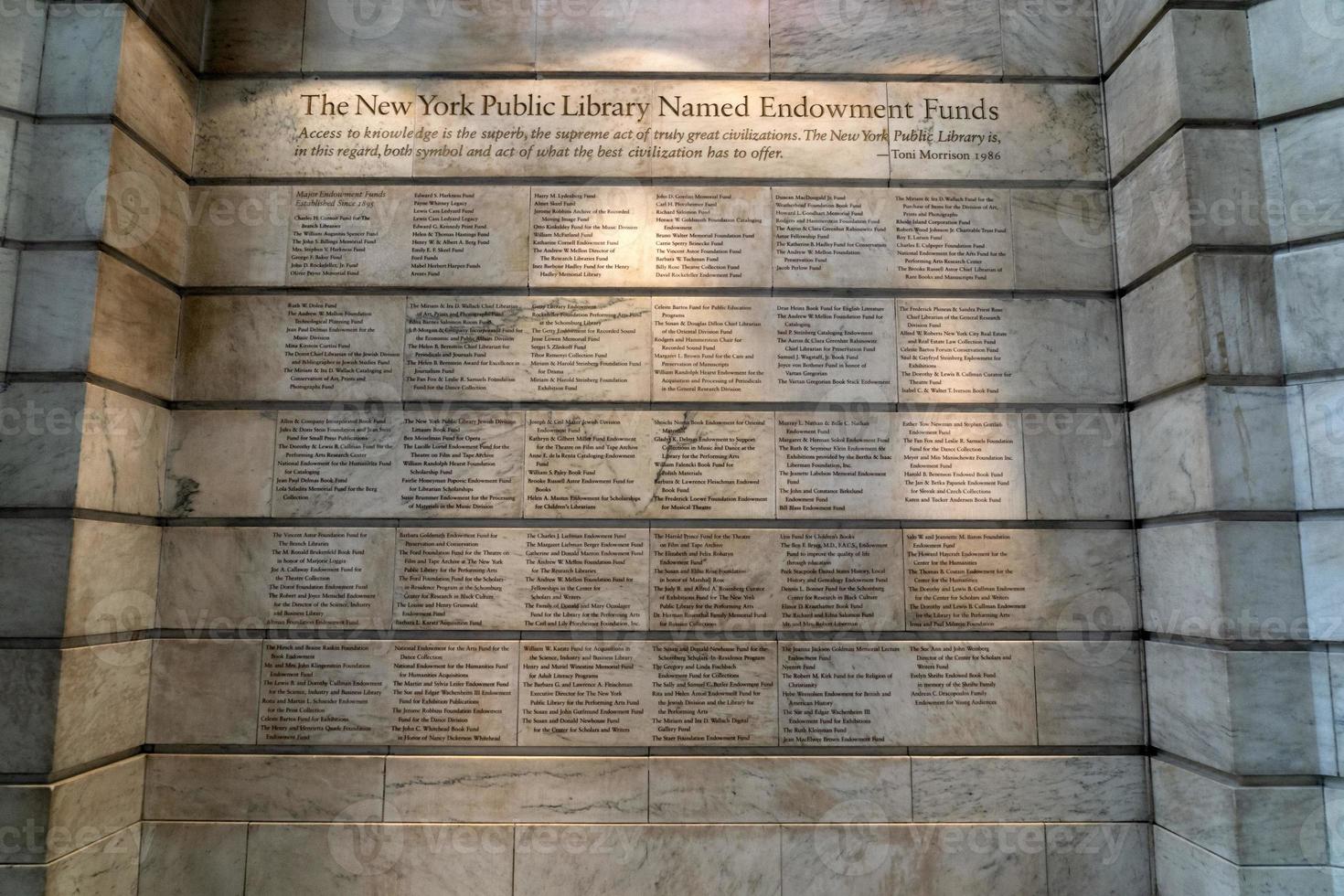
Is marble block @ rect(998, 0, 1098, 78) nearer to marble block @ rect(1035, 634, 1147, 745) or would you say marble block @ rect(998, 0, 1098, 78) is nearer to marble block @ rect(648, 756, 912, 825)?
marble block @ rect(1035, 634, 1147, 745)

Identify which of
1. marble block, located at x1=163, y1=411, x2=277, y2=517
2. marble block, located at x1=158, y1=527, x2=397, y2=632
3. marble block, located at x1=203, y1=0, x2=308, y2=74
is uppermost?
marble block, located at x1=203, y1=0, x2=308, y2=74

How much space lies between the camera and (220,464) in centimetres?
523

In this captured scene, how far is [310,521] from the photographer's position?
5184 millimetres

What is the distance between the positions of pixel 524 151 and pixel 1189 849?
6096 millimetres

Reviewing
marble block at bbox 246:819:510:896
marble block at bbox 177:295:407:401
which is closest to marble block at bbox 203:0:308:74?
marble block at bbox 177:295:407:401

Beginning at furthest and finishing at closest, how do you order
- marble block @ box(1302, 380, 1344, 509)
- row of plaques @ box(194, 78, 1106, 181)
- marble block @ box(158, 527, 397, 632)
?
1. row of plaques @ box(194, 78, 1106, 181)
2. marble block @ box(158, 527, 397, 632)
3. marble block @ box(1302, 380, 1344, 509)

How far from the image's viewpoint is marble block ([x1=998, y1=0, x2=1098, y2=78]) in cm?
→ 562

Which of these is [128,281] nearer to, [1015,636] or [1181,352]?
[1015,636]

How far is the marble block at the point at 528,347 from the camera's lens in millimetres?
5285

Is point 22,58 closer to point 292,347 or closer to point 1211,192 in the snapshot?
point 292,347

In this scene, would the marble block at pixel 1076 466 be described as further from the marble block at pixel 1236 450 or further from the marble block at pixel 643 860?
the marble block at pixel 643 860

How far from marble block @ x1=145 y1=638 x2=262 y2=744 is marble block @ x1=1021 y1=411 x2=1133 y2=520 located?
5.22 metres

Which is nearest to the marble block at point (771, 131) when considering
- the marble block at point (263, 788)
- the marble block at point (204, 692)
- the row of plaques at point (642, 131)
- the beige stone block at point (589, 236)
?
the row of plaques at point (642, 131)

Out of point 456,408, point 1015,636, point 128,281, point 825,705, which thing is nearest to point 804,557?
point 825,705
